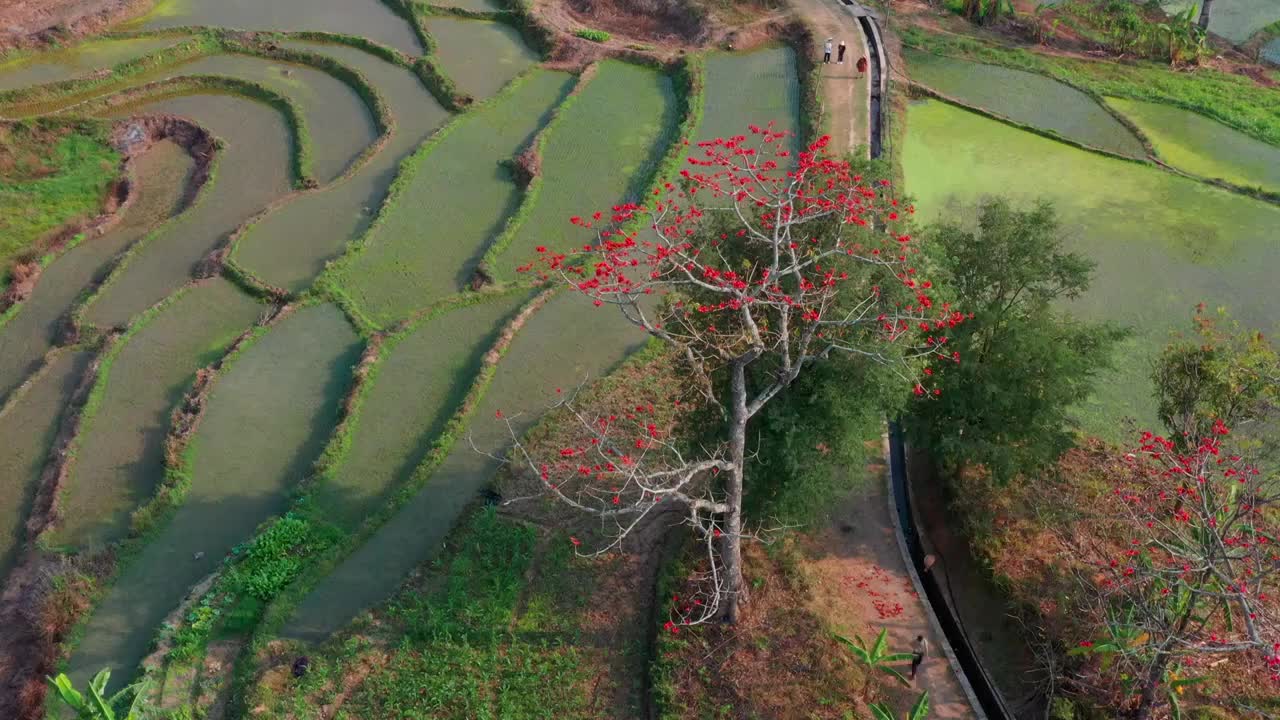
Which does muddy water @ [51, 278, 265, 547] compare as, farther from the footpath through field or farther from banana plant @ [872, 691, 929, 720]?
banana plant @ [872, 691, 929, 720]

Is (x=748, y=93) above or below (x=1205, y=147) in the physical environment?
above

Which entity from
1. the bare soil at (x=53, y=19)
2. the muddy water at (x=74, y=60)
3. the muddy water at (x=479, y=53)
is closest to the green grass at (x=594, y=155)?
the muddy water at (x=479, y=53)

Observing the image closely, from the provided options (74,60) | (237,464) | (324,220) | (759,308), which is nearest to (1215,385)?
(759,308)

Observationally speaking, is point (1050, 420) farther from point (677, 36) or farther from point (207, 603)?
point (677, 36)

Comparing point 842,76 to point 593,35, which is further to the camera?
point 593,35

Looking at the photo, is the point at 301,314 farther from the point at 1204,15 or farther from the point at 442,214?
the point at 1204,15
